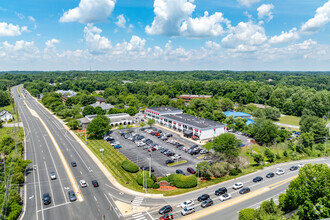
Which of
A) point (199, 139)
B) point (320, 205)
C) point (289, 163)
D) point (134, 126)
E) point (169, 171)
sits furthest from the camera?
point (134, 126)

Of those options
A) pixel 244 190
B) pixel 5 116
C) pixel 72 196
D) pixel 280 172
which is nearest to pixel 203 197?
pixel 244 190

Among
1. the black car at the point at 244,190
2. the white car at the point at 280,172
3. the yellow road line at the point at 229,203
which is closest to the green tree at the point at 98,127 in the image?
the yellow road line at the point at 229,203

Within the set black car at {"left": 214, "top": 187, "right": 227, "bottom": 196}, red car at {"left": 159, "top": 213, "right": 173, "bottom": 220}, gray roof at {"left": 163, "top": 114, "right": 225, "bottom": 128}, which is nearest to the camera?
red car at {"left": 159, "top": 213, "right": 173, "bottom": 220}

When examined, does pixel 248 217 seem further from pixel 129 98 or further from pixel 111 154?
pixel 129 98

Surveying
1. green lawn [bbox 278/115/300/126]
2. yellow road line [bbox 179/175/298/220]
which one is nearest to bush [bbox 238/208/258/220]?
yellow road line [bbox 179/175/298/220]

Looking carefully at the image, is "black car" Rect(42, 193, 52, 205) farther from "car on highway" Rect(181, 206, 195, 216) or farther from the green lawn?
the green lawn

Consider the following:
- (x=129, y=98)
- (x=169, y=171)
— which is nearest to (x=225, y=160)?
(x=169, y=171)
